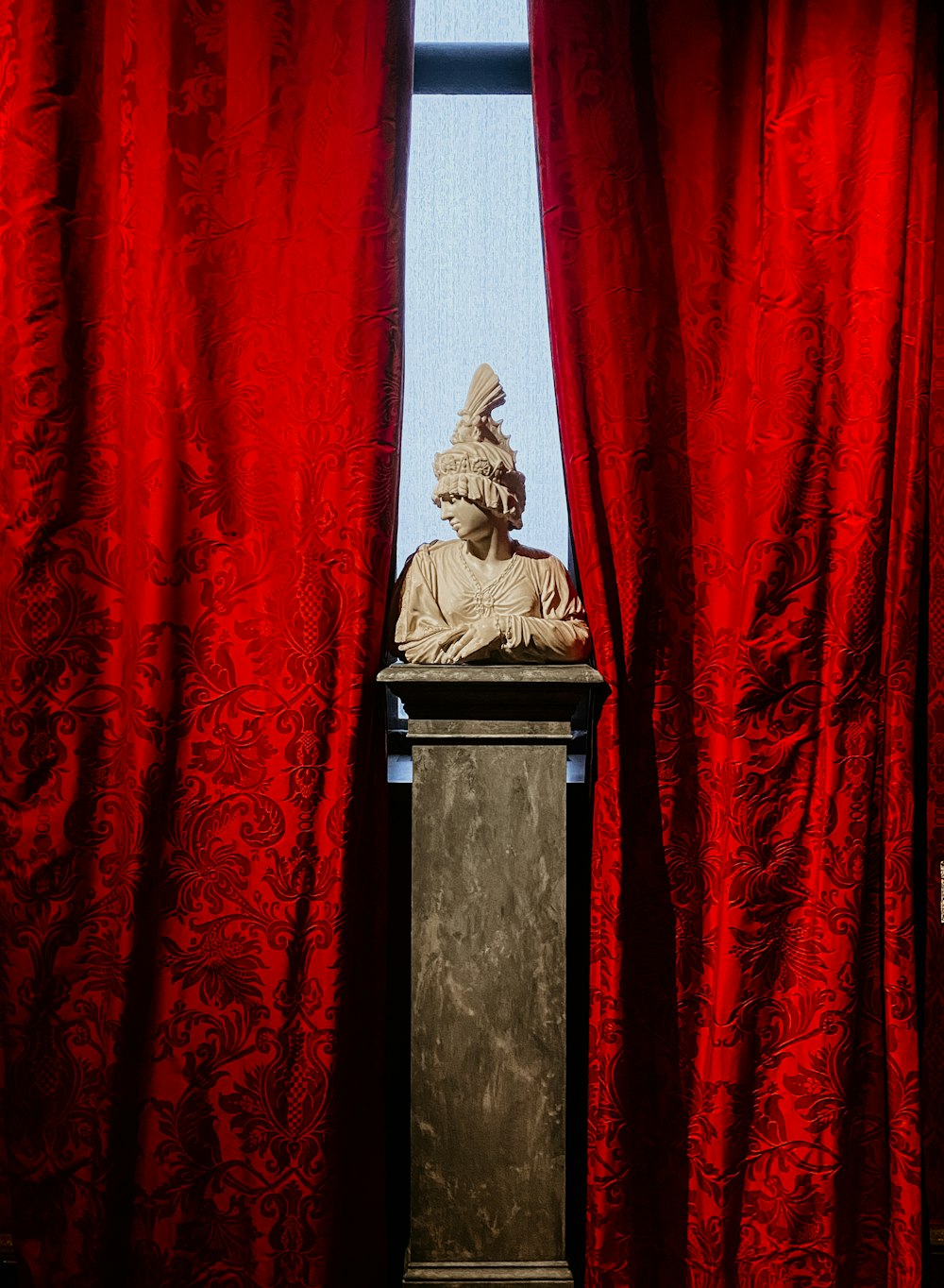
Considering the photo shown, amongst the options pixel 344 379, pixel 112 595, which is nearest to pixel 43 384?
pixel 112 595

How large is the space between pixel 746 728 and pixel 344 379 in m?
0.94

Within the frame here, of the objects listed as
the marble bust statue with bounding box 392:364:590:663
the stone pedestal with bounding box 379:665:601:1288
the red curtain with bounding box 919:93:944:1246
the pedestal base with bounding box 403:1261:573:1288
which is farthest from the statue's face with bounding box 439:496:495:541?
the pedestal base with bounding box 403:1261:573:1288

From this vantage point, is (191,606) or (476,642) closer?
(476,642)

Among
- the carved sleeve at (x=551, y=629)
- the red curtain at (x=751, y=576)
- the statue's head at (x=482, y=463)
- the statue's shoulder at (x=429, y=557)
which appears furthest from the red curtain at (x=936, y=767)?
the statue's shoulder at (x=429, y=557)

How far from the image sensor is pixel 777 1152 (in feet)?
6.28

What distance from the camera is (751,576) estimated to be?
194 centimetres

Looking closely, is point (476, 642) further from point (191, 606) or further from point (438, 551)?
point (191, 606)

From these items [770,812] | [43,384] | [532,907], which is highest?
[43,384]

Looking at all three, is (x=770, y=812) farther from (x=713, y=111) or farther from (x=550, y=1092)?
(x=713, y=111)

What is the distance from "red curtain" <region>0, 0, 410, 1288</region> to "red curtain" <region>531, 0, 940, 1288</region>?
40 centimetres

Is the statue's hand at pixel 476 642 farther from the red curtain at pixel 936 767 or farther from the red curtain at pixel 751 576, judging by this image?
the red curtain at pixel 936 767

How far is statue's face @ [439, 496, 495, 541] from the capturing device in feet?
6.01

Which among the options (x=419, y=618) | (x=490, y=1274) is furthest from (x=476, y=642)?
(x=490, y=1274)

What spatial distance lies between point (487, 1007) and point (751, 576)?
874mm
